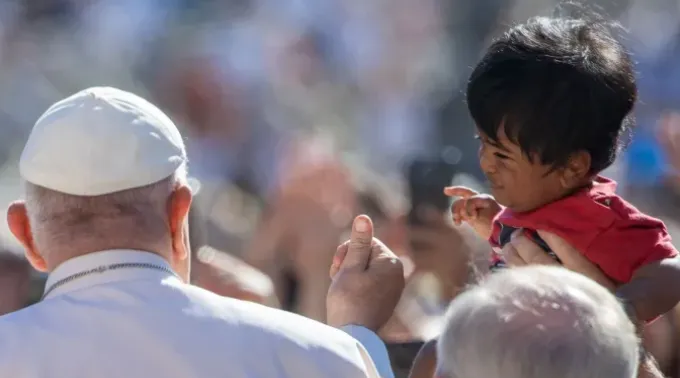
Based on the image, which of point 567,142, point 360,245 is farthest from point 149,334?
point 567,142

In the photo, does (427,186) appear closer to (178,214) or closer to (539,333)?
(178,214)

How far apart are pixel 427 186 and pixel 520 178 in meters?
1.85

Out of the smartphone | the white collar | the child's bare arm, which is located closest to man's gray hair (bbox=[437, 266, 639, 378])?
the child's bare arm

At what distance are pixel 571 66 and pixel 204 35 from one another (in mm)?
3317

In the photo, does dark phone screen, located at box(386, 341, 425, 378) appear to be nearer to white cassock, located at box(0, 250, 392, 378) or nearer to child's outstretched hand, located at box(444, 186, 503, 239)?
child's outstretched hand, located at box(444, 186, 503, 239)

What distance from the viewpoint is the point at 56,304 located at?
1480 mm

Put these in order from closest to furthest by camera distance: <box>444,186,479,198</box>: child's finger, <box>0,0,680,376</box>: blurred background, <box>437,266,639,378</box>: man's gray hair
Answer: <box>437,266,639,378</box>: man's gray hair
<box>444,186,479,198</box>: child's finger
<box>0,0,680,376</box>: blurred background

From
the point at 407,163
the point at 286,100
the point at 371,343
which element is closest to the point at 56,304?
the point at 371,343

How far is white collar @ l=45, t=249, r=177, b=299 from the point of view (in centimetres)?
151

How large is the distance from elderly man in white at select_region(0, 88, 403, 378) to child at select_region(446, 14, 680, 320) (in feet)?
1.31

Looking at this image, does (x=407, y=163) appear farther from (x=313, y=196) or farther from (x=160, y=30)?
(x=160, y=30)

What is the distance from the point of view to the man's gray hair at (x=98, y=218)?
1.53 meters

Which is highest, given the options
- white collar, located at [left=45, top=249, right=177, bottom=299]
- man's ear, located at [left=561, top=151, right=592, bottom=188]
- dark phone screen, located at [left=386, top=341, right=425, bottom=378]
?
man's ear, located at [left=561, top=151, right=592, bottom=188]

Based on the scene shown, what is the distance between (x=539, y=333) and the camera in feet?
4.00
